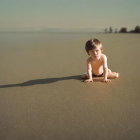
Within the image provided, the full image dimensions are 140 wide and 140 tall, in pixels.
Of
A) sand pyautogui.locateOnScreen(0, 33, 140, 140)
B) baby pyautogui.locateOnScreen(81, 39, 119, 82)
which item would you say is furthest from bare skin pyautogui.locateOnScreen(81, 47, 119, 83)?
sand pyautogui.locateOnScreen(0, 33, 140, 140)

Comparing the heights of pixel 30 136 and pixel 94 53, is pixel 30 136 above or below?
below

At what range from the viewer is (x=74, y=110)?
5.94 ft

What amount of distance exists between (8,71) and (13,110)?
1.57 meters

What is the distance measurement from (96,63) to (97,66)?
5 cm

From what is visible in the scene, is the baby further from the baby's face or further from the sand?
the sand

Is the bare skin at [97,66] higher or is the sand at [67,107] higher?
the bare skin at [97,66]

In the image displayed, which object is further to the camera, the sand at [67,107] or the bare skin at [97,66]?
the bare skin at [97,66]

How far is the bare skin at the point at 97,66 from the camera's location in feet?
8.77

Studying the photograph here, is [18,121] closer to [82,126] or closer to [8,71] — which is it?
[82,126]

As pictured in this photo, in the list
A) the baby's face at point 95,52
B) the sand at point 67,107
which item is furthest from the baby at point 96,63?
the sand at point 67,107

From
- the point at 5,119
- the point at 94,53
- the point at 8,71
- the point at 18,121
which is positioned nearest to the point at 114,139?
the point at 18,121

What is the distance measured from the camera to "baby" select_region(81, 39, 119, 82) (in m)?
2.62

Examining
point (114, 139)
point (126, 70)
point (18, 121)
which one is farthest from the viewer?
point (126, 70)

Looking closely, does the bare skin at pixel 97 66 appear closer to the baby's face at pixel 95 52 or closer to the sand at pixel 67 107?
the baby's face at pixel 95 52
